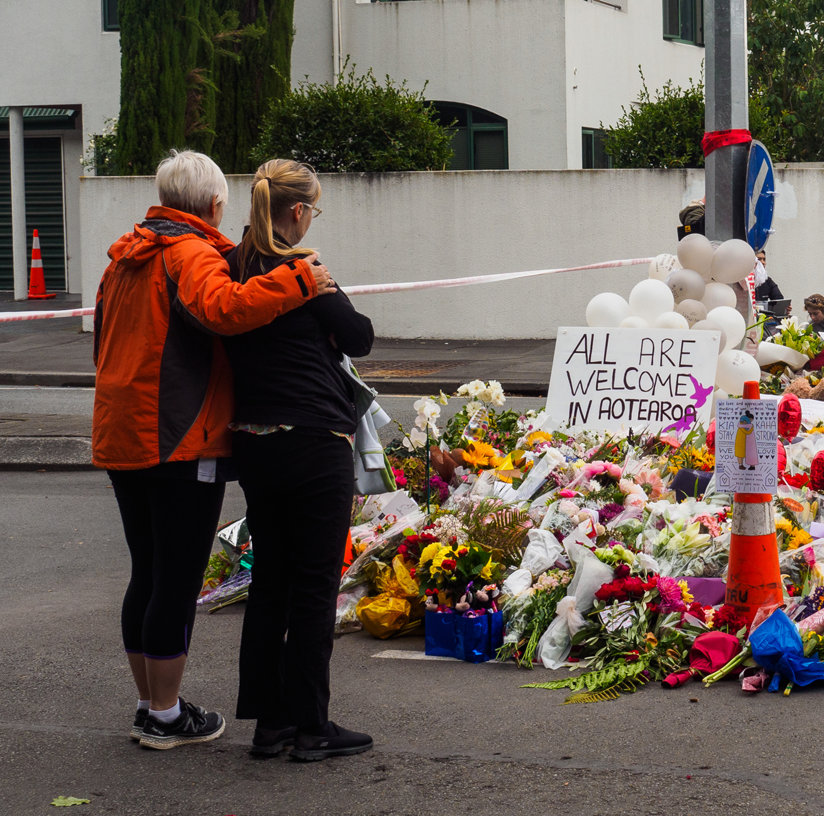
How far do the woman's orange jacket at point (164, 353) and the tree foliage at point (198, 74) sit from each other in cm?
1587

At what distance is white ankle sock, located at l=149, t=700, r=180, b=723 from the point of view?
4.36 m

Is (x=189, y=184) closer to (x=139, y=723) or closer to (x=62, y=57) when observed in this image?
(x=139, y=723)

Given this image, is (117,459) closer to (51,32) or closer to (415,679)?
(415,679)

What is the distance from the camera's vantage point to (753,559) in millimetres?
5137

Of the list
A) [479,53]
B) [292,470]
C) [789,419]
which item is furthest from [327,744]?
[479,53]

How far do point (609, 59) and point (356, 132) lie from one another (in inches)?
217

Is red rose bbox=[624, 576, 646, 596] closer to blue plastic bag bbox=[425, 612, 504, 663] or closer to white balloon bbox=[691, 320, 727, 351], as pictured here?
blue plastic bag bbox=[425, 612, 504, 663]

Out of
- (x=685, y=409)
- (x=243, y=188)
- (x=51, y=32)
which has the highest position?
(x=51, y=32)

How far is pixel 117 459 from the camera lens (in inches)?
165

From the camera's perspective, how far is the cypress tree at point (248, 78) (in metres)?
20.9

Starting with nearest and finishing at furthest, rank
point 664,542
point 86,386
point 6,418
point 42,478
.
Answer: point 664,542
point 42,478
point 6,418
point 86,386

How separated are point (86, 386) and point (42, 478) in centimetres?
593

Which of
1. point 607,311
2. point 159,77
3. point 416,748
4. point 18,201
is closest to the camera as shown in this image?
point 416,748

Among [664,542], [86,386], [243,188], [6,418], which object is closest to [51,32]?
[243,188]
